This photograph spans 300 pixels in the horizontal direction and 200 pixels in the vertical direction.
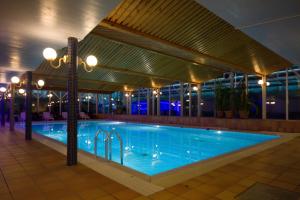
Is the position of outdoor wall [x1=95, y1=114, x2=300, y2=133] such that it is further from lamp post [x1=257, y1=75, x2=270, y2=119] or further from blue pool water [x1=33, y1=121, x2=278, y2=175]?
lamp post [x1=257, y1=75, x2=270, y2=119]

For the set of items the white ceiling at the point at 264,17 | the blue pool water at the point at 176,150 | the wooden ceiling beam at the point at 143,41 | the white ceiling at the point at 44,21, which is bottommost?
the blue pool water at the point at 176,150

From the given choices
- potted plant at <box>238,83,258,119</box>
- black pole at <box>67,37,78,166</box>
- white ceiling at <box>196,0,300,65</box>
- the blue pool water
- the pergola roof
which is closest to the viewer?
white ceiling at <box>196,0,300,65</box>

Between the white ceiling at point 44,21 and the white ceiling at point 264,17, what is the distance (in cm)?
164

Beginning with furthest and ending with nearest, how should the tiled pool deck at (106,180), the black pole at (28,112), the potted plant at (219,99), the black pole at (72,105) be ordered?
the potted plant at (219,99), the black pole at (28,112), the black pole at (72,105), the tiled pool deck at (106,180)

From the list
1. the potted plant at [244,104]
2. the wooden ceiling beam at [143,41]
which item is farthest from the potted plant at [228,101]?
the wooden ceiling beam at [143,41]

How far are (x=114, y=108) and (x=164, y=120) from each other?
27.7 feet

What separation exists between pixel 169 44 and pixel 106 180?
17.6 ft

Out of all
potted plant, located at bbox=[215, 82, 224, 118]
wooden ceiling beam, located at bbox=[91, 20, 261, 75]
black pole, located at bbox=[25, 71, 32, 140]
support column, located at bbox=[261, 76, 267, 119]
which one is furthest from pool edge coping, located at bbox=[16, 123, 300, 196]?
support column, located at bbox=[261, 76, 267, 119]

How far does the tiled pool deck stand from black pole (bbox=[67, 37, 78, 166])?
0.95 feet

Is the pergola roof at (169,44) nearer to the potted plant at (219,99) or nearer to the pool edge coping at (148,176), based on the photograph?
the potted plant at (219,99)

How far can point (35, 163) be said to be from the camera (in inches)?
167

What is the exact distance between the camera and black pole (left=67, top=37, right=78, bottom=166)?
4090 mm

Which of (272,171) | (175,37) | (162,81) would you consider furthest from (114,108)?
(272,171)

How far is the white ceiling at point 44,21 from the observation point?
115 inches
